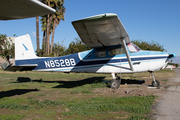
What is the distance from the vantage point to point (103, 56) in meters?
9.34

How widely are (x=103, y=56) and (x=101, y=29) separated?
3.10 metres

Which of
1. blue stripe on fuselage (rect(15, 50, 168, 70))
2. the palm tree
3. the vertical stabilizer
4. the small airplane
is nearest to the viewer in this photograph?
the small airplane

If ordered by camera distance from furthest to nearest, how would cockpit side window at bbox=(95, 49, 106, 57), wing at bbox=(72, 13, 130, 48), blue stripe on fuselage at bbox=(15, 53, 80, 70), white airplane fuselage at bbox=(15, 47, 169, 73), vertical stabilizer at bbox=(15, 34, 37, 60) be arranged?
vertical stabilizer at bbox=(15, 34, 37, 60) → blue stripe on fuselage at bbox=(15, 53, 80, 70) → cockpit side window at bbox=(95, 49, 106, 57) → white airplane fuselage at bbox=(15, 47, 169, 73) → wing at bbox=(72, 13, 130, 48)

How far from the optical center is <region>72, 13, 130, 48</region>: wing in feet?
17.8

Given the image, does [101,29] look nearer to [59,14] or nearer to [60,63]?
[60,63]

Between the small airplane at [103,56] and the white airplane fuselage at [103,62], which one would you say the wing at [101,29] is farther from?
the white airplane fuselage at [103,62]

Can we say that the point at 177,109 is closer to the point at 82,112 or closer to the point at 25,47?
the point at 82,112

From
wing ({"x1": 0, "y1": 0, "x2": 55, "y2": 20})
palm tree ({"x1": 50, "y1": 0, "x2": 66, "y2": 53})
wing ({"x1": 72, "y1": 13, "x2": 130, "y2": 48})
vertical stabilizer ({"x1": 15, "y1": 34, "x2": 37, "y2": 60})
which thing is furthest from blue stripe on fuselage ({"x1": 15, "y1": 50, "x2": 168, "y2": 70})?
palm tree ({"x1": 50, "y1": 0, "x2": 66, "y2": 53})

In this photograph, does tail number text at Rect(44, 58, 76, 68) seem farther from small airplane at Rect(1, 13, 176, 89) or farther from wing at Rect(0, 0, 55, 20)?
wing at Rect(0, 0, 55, 20)

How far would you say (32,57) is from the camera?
1069 centimetres

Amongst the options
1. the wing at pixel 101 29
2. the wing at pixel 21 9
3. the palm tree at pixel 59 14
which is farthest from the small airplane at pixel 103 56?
the palm tree at pixel 59 14

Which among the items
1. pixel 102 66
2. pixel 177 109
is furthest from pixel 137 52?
pixel 177 109

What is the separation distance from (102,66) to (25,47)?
218 inches

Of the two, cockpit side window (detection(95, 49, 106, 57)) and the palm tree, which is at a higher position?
the palm tree
